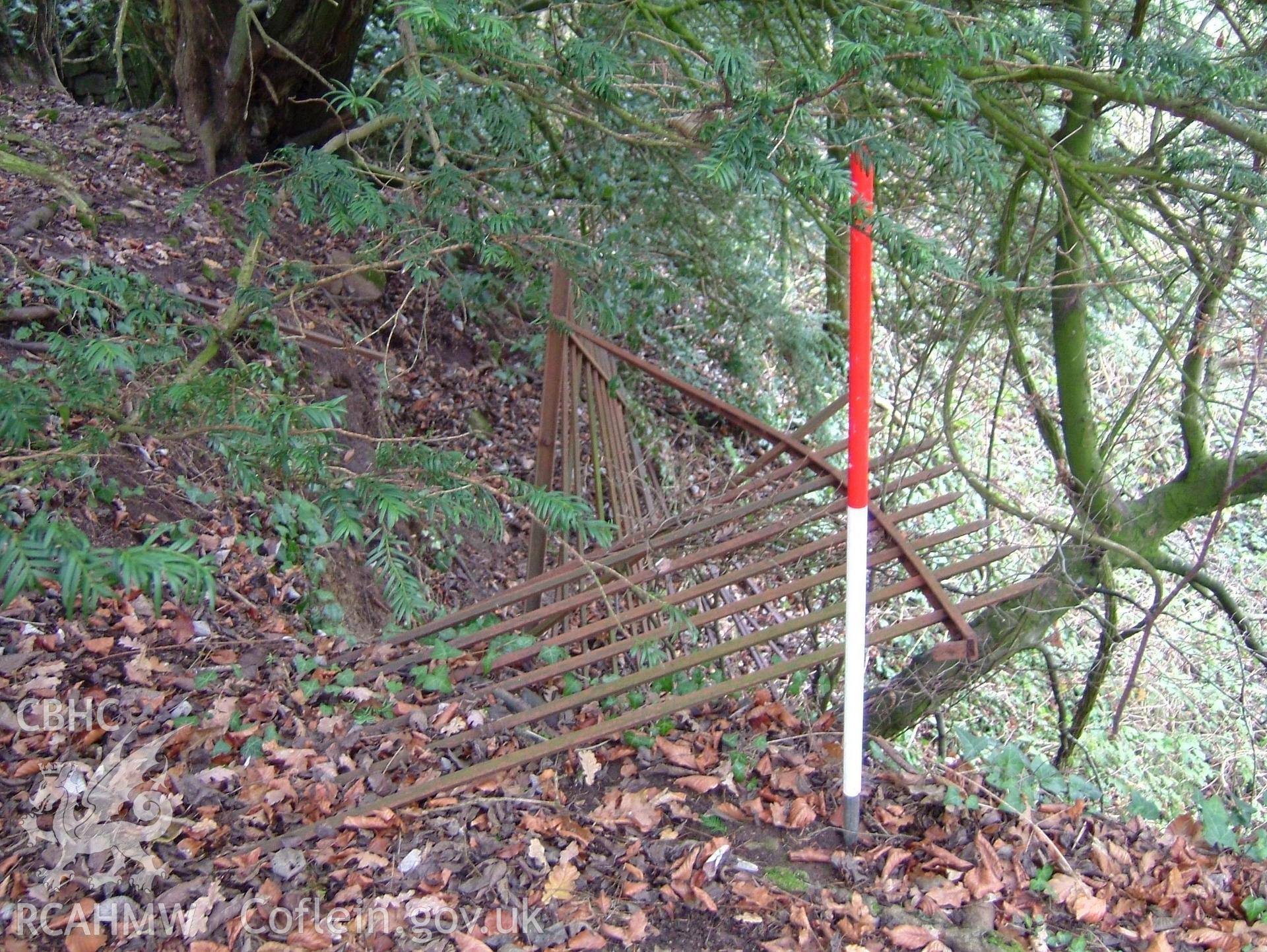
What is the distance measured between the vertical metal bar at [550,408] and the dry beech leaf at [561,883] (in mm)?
1601

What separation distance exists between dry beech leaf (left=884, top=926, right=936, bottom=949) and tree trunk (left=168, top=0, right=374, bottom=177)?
4.25 m

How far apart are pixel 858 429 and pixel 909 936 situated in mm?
1127

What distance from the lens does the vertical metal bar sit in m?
3.74

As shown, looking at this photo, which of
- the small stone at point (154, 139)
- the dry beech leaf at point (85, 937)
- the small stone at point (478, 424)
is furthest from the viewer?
the small stone at point (478, 424)

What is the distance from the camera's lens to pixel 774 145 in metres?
1.97

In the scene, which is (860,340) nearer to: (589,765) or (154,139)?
(589,765)

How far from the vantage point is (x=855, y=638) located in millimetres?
2090

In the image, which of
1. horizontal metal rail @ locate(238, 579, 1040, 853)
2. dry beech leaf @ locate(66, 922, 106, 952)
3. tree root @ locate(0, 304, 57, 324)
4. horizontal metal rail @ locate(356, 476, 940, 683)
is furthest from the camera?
tree root @ locate(0, 304, 57, 324)

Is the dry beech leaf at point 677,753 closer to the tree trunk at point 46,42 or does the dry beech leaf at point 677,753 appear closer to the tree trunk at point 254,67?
the tree trunk at point 254,67

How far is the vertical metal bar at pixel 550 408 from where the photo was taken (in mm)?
3740

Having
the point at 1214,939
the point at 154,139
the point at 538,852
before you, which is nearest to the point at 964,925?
the point at 1214,939

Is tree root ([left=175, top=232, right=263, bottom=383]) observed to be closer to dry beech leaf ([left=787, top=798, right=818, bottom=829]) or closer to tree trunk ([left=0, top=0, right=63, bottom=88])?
dry beech leaf ([left=787, top=798, right=818, bottom=829])

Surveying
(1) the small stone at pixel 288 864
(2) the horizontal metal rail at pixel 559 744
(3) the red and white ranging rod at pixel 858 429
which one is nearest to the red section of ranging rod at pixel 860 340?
(3) the red and white ranging rod at pixel 858 429

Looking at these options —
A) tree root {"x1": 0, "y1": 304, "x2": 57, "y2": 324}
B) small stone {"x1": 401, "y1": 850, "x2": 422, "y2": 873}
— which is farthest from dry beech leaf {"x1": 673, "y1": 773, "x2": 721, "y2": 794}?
tree root {"x1": 0, "y1": 304, "x2": 57, "y2": 324}
